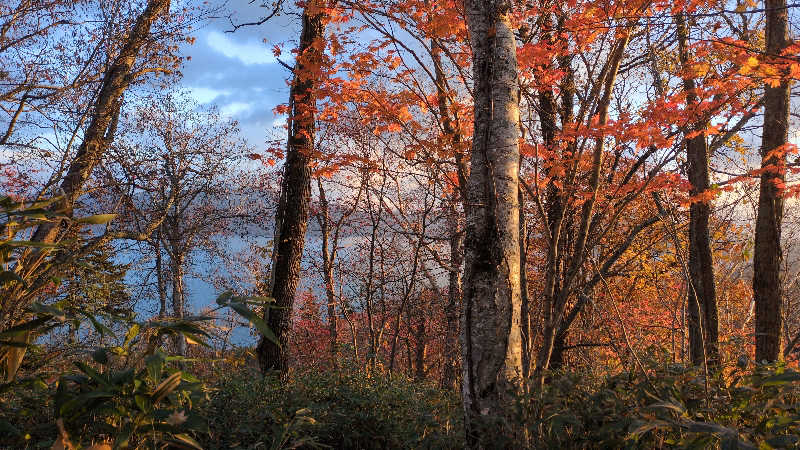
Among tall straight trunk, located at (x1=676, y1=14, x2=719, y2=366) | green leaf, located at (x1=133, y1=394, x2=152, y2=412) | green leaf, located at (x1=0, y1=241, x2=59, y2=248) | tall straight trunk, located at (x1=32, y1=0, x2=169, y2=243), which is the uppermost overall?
→ tall straight trunk, located at (x1=32, y1=0, x2=169, y2=243)

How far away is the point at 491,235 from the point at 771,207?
580cm

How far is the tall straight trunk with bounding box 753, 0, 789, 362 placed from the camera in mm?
6859

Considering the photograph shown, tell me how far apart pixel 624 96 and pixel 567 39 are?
1124 millimetres

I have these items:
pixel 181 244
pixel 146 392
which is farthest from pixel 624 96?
pixel 181 244

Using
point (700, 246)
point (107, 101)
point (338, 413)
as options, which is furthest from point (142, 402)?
point (107, 101)

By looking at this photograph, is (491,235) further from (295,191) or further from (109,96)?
(109,96)

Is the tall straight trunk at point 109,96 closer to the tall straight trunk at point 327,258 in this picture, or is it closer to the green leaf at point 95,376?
the tall straight trunk at point 327,258

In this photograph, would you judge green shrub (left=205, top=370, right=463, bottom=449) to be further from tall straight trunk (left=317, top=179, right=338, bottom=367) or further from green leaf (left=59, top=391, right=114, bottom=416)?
tall straight trunk (left=317, top=179, right=338, bottom=367)

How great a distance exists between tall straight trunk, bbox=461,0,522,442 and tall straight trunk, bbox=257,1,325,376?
13.6 feet

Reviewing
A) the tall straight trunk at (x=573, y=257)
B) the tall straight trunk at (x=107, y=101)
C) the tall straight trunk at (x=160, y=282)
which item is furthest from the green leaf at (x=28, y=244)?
the tall straight trunk at (x=160, y=282)

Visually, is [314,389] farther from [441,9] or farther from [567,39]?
[567,39]

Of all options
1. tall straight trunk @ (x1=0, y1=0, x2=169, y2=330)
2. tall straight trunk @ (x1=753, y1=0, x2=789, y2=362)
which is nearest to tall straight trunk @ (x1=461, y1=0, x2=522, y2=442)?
tall straight trunk @ (x1=753, y1=0, x2=789, y2=362)

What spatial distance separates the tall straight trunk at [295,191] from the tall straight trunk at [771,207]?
6.39 metres

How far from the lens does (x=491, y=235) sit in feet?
11.4
